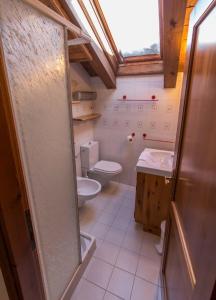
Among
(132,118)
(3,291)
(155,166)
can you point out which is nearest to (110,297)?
(3,291)

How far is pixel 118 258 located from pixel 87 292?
414 millimetres

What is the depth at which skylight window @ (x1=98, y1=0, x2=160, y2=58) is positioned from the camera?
5.08 ft

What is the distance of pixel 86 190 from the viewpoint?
84.9 inches

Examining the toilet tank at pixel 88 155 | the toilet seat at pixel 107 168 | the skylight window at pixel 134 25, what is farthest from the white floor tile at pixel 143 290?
the skylight window at pixel 134 25

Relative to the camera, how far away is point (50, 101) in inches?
34.1

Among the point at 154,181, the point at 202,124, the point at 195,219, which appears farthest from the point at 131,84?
the point at 195,219

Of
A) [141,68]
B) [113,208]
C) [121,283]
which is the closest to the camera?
[121,283]

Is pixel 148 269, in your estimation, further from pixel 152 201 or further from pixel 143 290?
pixel 152 201

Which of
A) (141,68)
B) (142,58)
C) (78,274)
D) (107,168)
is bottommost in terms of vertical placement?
(78,274)

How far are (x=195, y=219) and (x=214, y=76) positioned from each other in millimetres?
542

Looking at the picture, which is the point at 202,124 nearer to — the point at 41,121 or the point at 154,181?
the point at 41,121

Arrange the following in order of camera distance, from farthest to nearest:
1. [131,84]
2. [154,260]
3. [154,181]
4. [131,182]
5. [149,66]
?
[131,182]
[131,84]
[149,66]
[154,181]
[154,260]

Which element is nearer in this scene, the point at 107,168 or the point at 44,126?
the point at 44,126

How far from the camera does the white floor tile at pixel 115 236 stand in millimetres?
1852
